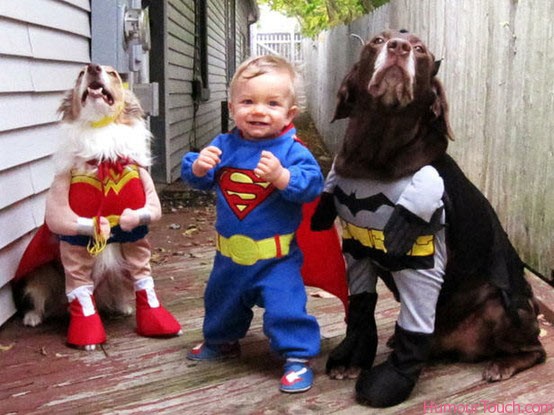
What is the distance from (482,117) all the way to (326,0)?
10.6m

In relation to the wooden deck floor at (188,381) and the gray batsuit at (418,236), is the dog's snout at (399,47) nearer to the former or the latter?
the gray batsuit at (418,236)

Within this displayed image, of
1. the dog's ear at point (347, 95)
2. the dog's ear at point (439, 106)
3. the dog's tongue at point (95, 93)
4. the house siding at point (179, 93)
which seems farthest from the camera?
the house siding at point (179, 93)

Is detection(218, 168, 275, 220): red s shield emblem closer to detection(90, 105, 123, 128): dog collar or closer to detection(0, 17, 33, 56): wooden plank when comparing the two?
detection(90, 105, 123, 128): dog collar

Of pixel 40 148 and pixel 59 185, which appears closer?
pixel 59 185

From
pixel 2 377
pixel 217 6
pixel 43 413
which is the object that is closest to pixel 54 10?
pixel 2 377

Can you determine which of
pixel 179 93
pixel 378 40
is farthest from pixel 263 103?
pixel 179 93

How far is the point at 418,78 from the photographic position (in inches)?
88.8

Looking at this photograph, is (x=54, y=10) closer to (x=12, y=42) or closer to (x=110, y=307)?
(x=12, y=42)

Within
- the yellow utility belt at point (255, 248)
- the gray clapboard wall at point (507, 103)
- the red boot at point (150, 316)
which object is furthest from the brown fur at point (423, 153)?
the gray clapboard wall at point (507, 103)

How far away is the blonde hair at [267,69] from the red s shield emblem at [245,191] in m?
0.32

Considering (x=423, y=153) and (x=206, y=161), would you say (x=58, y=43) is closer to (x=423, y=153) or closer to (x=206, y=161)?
(x=206, y=161)

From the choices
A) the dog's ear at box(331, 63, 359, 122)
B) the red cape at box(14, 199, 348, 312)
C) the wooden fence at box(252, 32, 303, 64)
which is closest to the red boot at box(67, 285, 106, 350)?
the red cape at box(14, 199, 348, 312)

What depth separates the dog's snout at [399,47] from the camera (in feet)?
7.25

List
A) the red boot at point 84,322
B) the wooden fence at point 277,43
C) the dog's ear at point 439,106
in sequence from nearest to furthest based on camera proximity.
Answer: the dog's ear at point 439,106, the red boot at point 84,322, the wooden fence at point 277,43
